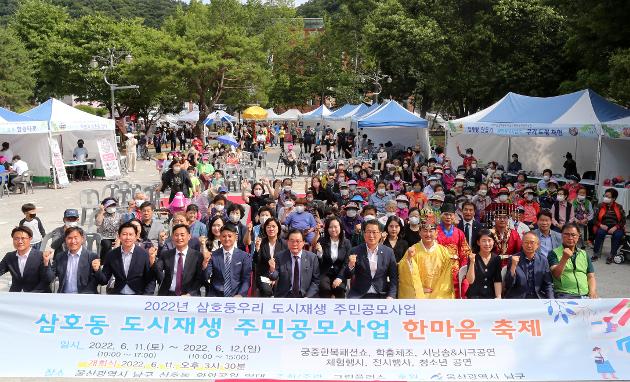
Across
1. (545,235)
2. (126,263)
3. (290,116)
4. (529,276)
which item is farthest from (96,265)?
(290,116)

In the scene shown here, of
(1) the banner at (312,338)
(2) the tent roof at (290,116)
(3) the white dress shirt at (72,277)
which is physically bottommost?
(1) the banner at (312,338)

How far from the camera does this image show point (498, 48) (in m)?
30.0

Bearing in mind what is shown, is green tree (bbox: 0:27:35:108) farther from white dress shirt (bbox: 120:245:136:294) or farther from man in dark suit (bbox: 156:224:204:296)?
man in dark suit (bbox: 156:224:204:296)

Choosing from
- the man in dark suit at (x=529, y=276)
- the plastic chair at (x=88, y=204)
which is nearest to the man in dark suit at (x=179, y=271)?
the man in dark suit at (x=529, y=276)

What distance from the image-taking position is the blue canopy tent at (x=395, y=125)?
81.8ft

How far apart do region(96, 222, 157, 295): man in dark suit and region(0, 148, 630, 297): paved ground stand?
150 inches

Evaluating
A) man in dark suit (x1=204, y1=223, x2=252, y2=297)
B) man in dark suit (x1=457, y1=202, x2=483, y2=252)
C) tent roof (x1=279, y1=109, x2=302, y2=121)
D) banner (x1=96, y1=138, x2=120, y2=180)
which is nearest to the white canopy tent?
banner (x1=96, y1=138, x2=120, y2=180)

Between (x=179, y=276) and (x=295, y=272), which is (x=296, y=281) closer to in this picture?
(x=295, y=272)

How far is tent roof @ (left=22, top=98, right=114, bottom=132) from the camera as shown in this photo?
22.1 m

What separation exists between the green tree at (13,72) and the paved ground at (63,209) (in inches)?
776

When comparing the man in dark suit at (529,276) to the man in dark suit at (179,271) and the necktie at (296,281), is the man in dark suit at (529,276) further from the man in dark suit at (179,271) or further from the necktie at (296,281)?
the man in dark suit at (179,271)

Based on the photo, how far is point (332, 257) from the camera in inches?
304

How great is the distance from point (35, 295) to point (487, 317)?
4.14 meters

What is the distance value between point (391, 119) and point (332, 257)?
17913 millimetres
